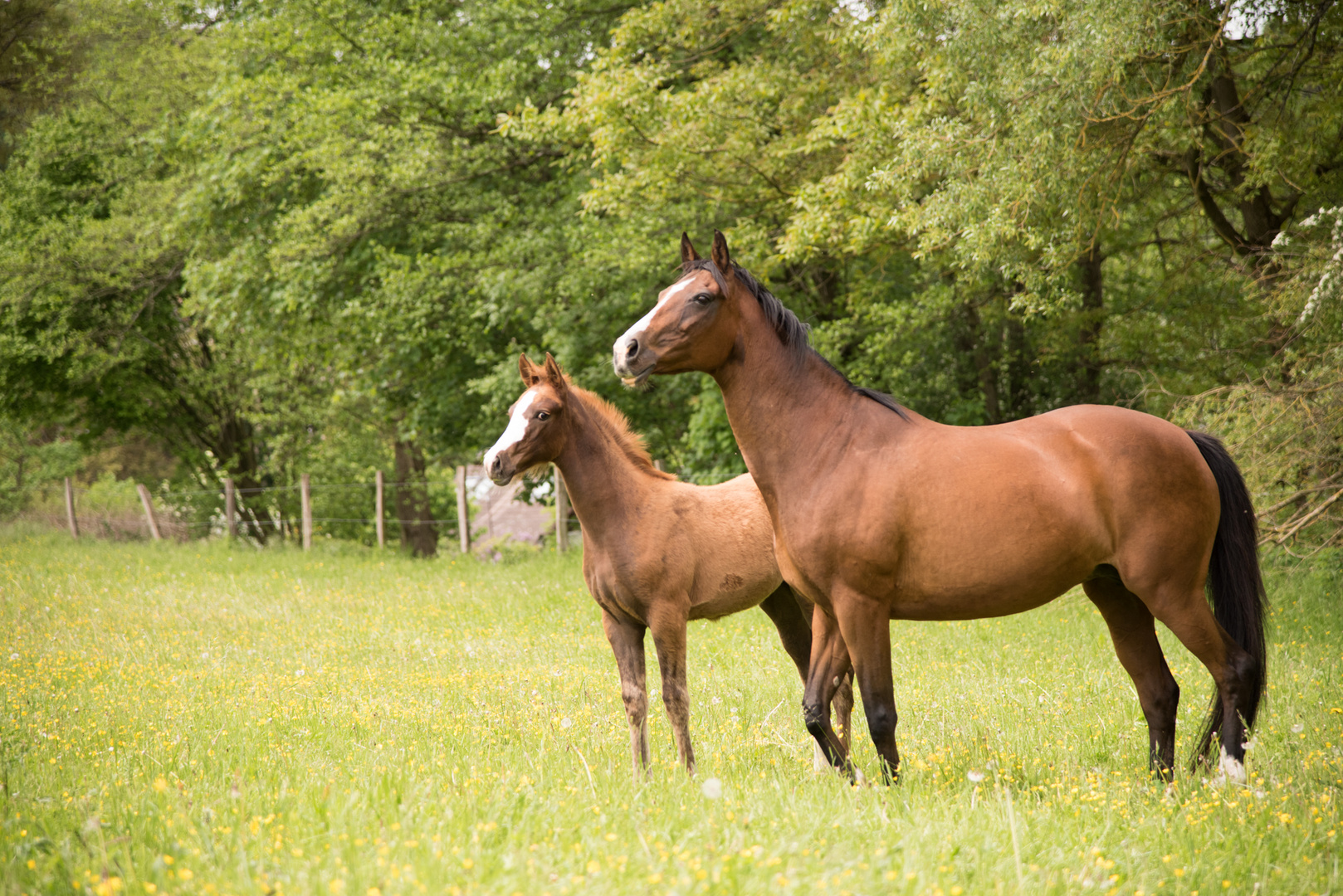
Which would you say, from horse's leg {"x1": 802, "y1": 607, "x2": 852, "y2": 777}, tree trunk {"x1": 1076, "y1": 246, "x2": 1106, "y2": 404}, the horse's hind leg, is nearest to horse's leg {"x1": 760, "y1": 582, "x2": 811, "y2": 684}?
the horse's hind leg

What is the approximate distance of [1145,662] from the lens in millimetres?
5062

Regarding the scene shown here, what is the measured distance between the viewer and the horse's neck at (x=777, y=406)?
4.69 metres

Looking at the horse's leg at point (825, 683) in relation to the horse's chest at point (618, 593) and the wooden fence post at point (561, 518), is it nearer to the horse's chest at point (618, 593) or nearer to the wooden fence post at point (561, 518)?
the horse's chest at point (618, 593)

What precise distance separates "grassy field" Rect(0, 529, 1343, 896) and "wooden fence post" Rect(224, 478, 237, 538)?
10.6 metres

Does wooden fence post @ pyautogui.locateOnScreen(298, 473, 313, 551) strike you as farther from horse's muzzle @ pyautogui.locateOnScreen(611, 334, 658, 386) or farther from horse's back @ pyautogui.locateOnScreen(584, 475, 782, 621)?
horse's muzzle @ pyautogui.locateOnScreen(611, 334, 658, 386)

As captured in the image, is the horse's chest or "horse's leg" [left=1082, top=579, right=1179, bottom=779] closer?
"horse's leg" [left=1082, top=579, right=1179, bottom=779]

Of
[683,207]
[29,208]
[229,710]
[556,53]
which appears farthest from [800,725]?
[29,208]

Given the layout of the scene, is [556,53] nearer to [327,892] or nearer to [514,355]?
[514,355]

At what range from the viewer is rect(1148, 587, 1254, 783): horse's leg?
4586 millimetres

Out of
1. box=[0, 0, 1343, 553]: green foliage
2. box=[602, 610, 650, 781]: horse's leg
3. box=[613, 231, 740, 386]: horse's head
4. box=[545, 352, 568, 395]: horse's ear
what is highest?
box=[0, 0, 1343, 553]: green foliage

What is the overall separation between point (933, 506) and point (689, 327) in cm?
137

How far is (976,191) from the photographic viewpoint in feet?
31.9

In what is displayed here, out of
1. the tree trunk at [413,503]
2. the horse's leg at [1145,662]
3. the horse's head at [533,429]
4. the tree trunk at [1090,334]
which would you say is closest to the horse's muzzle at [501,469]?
the horse's head at [533,429]

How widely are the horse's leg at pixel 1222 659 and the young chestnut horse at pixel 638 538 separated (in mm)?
1764
